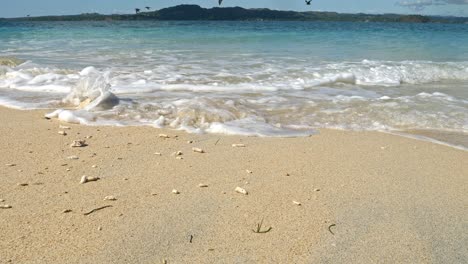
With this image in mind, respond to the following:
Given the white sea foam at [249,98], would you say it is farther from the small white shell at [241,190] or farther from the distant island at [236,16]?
the distant island at [236,16]

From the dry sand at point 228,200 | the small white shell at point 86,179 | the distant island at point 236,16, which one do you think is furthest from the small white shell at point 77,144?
the distant island at point 236,16

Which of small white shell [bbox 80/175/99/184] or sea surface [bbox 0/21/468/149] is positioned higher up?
small white shell [bbox 80/175/99/184]

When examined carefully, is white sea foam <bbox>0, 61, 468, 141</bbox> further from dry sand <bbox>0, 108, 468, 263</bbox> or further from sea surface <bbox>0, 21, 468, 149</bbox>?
dry sand <bbox>0, 108, 468, 263</bbox>

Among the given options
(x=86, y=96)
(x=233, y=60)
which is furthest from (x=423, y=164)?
(x=233, y=60)

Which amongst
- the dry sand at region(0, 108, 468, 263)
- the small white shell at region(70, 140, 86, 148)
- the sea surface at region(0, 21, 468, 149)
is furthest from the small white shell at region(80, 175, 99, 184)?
the sea surface at region(0, 21, 468, 149)

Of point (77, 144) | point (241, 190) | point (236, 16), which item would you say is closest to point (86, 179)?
point (77, 144)

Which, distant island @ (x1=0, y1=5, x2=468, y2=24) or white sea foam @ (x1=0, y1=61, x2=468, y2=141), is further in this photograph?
distant island @ (x1=0, y1=5, x2=468, y2=24)

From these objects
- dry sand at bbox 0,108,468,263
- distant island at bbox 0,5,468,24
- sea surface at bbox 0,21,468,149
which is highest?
dry sand at bbox 0,108,468,263

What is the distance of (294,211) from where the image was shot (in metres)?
2.73

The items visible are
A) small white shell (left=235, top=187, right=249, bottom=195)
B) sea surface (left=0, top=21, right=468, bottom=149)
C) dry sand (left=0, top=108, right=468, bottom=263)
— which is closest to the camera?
dry sand (left=0, top=108, right=468, bottom=263)

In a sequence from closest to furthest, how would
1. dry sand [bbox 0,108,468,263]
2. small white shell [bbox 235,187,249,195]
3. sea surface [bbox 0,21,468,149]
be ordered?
dry sand [bbox 0,108,468,263], small white shell [bbox 235,187,249,195], sea surface [bbox 0,21,468,149]

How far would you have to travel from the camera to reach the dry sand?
2.26 m

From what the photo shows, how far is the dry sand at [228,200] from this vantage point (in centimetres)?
226

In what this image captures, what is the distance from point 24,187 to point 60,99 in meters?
3.28
